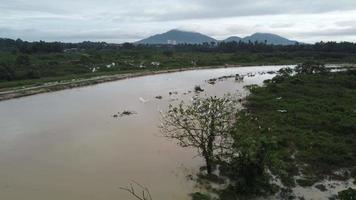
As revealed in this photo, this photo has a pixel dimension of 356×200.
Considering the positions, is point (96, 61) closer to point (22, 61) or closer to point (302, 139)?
point (22, 61)

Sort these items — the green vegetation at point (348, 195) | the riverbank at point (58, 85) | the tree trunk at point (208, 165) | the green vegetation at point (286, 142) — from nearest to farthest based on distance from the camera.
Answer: the green vegetation at point (348, 195) < the green vegetation at point (286, 142) < the tree trunk at point (208, 165) < the riverbank at point (58, 85)

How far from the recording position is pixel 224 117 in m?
16.4

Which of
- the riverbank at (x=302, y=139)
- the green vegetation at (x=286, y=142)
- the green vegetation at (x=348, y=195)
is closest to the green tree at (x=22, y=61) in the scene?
the riverbank at (x=302, y=139)

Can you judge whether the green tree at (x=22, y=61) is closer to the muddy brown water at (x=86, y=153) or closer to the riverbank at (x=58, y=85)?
the riverbank at (x=58, y=85)

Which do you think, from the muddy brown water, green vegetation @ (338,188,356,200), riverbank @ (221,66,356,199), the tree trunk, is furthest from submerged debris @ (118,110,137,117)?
green vegetation @ (338,188,356,200)

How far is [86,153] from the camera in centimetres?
1964

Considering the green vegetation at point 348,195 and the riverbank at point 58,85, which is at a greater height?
the green vegetation at point 348,195

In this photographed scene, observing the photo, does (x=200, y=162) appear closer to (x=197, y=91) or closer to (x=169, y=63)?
(x=197, y=91)

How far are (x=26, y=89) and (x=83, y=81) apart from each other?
360 inches

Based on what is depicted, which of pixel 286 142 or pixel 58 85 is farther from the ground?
pixel 286 142

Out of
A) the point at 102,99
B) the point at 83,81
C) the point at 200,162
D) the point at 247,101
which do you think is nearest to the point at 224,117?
→ the point at 200,162

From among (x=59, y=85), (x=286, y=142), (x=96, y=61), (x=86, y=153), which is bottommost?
(x=86, y=153)

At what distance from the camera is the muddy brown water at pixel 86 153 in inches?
598

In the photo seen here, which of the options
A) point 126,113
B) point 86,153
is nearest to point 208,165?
point 86,153
